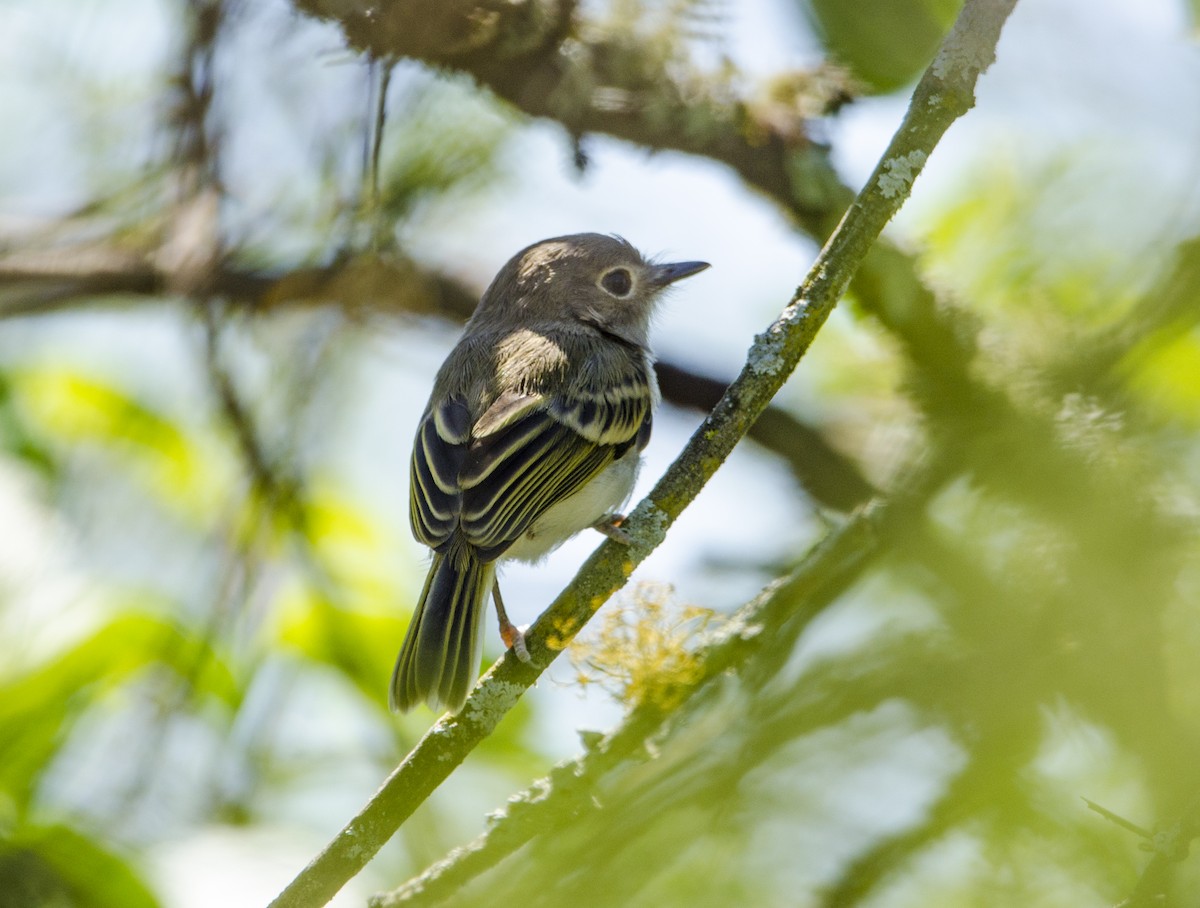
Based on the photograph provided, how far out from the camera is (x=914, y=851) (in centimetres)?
186

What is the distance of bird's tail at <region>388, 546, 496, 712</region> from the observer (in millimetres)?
3264

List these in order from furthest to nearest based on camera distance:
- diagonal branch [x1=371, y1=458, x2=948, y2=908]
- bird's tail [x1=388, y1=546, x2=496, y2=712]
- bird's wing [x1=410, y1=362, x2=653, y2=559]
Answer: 1. bird's wing [x1=410, y1=362, x2=653, y2=559]
2. bird's tail [x1=388, y1=546, x2=496, y2=712]
3. diagonal branch [x1=371, y1=458, x2=948, y2=908]

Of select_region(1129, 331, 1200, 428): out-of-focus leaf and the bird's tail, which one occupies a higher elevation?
select_region(1129, 331, 1200, 428): out-of-focus leaf

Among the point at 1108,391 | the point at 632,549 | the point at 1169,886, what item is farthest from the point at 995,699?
the point at 632,549

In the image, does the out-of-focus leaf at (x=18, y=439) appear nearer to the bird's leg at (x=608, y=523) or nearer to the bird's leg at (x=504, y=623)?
the bird's leg at (x=504, y=623)

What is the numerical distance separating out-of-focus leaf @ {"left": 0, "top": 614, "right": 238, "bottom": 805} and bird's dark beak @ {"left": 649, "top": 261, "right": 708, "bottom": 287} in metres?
2.47

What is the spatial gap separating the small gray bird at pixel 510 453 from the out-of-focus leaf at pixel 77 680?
1.81 feet

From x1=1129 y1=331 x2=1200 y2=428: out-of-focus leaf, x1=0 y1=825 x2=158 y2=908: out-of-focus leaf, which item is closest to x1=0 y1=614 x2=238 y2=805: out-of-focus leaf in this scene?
x1=0 y1=825 x2=158 y2=908: out-of-focus leaf

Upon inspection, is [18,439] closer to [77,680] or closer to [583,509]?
[77,680]

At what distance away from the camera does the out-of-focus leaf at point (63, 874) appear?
2.39m

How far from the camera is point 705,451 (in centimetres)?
267

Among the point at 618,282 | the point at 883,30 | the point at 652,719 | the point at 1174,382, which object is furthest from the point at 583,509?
the point at 1174,382

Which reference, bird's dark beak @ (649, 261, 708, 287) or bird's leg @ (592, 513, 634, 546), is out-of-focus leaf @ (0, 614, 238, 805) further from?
bird's dark beak @ (649, 261, 708, 287)

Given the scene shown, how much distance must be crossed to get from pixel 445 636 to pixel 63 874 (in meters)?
1.19
